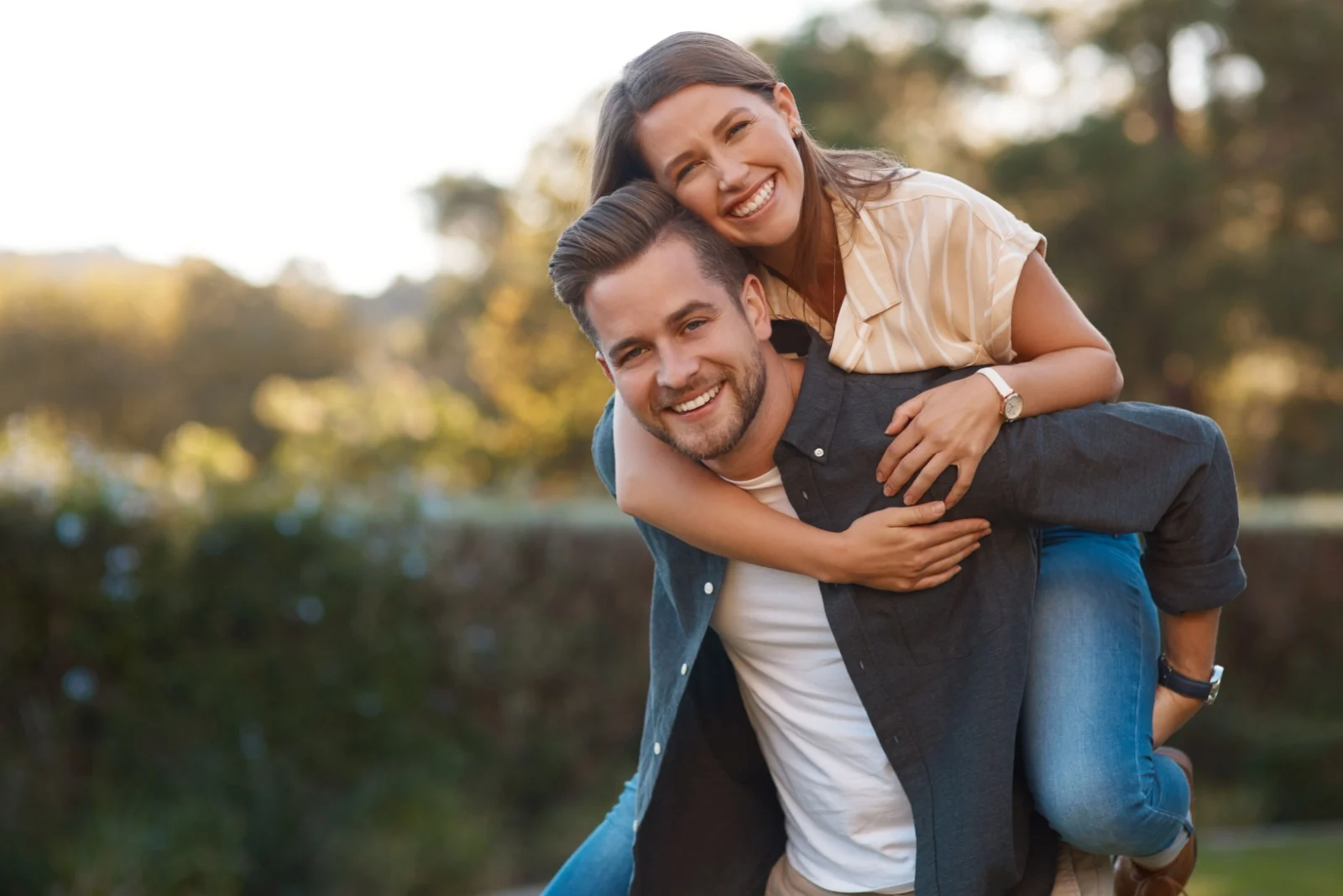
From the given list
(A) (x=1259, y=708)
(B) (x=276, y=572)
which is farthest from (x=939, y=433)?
(A) (x=1259, y=708)

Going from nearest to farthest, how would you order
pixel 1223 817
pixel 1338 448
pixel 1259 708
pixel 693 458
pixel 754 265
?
pixel 693 458 → pixel 754 265 → pixel 1223 817 → pixel 1259 708 → pixel 1338 448

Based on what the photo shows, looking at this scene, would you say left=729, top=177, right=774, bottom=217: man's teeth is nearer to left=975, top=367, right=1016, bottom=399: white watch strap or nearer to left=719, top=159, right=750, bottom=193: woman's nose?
left=719, top=159, right=750, bottom=193: woman's nose

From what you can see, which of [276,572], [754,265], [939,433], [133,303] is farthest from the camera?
[133,303]

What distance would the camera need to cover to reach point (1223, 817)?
8.36 metres

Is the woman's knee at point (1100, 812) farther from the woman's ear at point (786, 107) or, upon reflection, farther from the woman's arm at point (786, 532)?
the woman's ear at point (786, 107)

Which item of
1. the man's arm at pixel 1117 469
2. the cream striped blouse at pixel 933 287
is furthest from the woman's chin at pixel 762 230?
the man's arm at pixel 1117 469

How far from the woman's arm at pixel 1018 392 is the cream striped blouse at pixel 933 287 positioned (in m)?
0.07

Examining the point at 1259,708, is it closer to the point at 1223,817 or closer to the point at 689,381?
Result: the point at 1223,817

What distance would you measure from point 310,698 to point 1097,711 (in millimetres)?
4278

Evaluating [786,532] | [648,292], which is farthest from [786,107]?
[786,532]

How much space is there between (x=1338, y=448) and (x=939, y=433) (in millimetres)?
21224

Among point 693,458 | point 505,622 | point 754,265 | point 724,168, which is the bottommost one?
point 505,622

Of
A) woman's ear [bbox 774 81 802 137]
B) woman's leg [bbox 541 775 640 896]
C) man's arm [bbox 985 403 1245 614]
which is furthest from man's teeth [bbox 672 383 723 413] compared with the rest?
woman's leg [bbox 541 775 640 896]

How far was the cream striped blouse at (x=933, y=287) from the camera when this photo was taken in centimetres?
290
